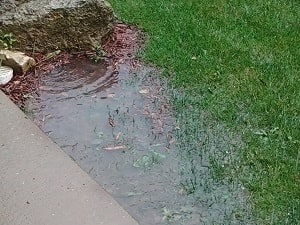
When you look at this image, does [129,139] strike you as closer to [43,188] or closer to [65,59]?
[43,188]

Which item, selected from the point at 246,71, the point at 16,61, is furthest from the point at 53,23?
the point at 246,71

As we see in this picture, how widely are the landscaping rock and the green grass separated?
37.3 inches

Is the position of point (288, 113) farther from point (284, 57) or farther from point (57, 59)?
point (57, 59)

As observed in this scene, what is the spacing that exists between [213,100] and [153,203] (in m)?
1.17

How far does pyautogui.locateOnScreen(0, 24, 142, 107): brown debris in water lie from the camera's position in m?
4.36

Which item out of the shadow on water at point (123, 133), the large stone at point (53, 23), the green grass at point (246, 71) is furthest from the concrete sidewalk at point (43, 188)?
the large stone at point (53, 23)

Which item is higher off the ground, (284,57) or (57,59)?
(284,57)

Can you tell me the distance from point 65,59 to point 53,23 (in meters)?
0.31

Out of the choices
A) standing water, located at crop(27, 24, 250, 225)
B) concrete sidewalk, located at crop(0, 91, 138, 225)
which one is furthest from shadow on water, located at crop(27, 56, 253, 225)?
concrete sidewalk, located at crop(0, 91, 138, 225)

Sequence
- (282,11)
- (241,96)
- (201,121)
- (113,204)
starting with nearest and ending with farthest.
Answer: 1. (113,204)
2. (201,121)
3. (241,96)
4. (282,11)

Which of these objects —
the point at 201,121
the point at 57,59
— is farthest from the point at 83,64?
the point at 201,121

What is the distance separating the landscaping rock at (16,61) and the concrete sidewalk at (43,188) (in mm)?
873

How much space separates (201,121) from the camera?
392 cm

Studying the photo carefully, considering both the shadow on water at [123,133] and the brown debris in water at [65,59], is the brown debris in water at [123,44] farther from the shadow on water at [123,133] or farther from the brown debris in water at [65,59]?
the shadow on water at [123,133]
